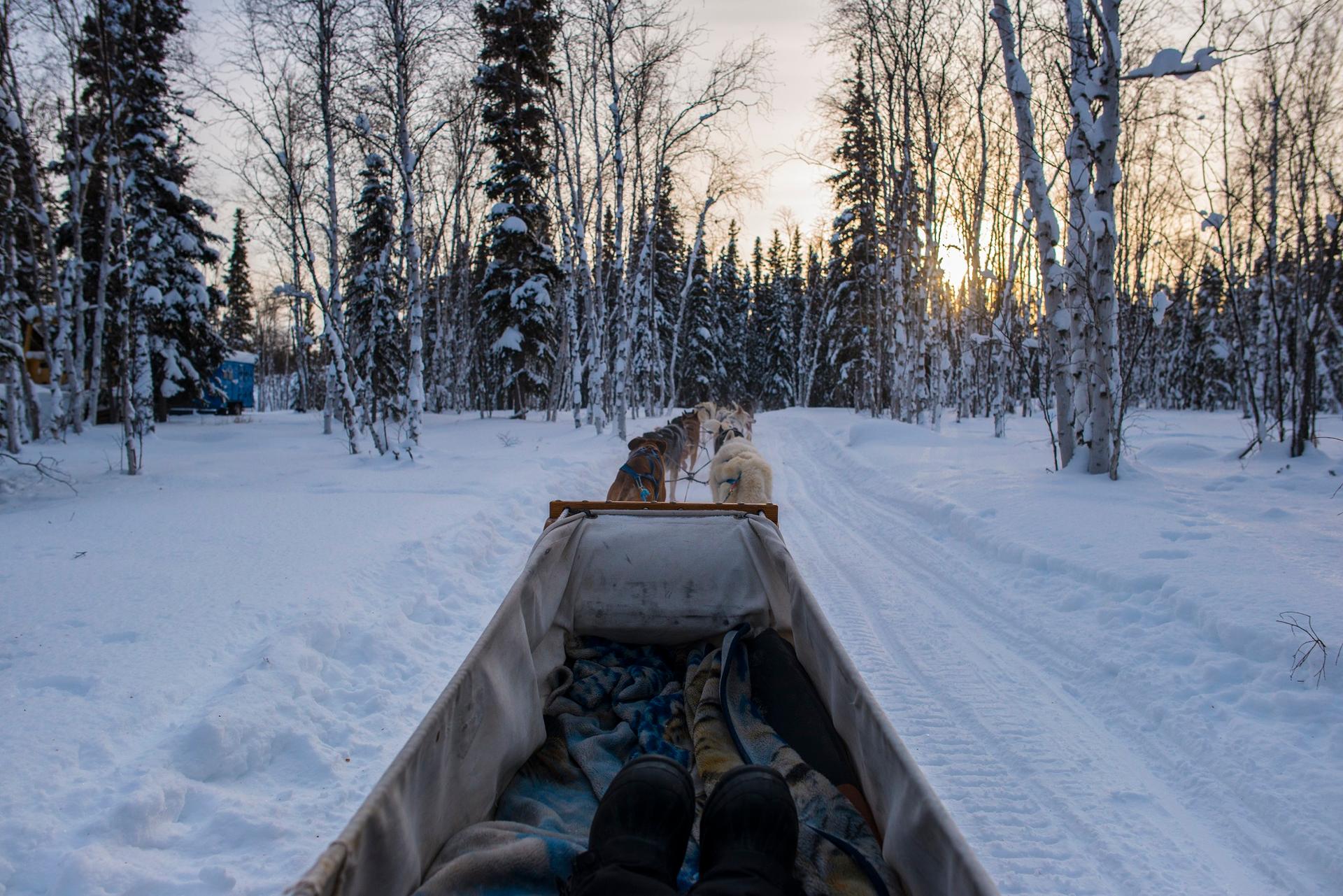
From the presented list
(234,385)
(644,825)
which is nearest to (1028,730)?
(644,825)

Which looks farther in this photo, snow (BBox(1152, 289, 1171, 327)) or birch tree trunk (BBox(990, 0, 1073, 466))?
birch tree trunk (BBox(990, 0, 1073, 466))

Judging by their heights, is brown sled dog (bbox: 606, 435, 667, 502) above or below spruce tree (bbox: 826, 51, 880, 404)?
below

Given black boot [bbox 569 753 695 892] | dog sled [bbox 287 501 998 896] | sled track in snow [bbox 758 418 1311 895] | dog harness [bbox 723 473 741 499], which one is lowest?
sled track in snow [bbox 758 418 1311 895]

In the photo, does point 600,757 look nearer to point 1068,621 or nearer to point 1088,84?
point 1068,621

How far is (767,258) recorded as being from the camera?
48031mm

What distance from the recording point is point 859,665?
11.9ft

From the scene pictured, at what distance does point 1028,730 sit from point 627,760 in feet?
6.12

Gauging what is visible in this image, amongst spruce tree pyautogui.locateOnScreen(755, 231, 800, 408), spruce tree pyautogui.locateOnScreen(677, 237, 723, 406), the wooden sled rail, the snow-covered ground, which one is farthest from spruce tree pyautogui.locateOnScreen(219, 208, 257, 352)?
the wooden sled rail

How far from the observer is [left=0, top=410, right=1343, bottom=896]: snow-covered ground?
2.24 meters

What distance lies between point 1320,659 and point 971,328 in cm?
1998

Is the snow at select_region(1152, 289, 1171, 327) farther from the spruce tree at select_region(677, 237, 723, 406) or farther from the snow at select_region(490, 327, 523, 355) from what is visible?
the spruce tree at select_region(677, 237, 723, 406)

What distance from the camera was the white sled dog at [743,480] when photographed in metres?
6.05

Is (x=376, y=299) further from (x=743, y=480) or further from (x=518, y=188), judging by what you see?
(x=743, y=480)

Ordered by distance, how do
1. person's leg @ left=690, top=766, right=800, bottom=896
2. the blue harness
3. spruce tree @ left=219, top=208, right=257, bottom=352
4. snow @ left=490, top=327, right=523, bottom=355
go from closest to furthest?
1. person's leg @ left=690, top=766, right=800, bottom=896
2. the blue harness
3. snow @ left=490, top=327, right=523, bottom=355
4. spruce tree @ left=219, top=208, right=257, bottom=352
